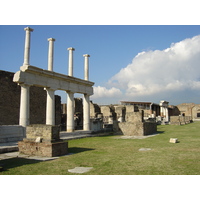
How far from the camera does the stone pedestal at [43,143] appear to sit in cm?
656

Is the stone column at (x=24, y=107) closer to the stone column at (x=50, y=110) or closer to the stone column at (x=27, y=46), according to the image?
the stone column at (x=27, y=46)

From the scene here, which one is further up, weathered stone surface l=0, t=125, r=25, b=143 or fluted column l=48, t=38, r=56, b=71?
fluted column l=48, t=38, r=56, b=71

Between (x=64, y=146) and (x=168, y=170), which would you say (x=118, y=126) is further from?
(x=168, y=170)

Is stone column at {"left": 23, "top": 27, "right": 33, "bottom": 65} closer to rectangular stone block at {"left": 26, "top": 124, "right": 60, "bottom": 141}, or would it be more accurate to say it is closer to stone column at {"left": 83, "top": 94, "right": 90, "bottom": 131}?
rectangular stone block at {"left": 26, "top": 124, "right": 60, "bottom": 141}

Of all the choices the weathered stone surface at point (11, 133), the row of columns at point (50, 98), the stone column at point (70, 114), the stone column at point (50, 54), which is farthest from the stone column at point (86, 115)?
the weathered stone surface at point (11, 133)

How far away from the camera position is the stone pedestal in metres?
6.56

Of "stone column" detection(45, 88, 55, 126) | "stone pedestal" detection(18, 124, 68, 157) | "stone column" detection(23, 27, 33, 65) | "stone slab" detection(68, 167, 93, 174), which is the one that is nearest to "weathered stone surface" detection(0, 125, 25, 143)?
"stone column" detection(45, 88, 55, 126)

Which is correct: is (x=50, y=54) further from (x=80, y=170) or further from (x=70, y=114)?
(x=80, y=170)

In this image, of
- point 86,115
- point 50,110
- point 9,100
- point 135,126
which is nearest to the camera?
point 50,110

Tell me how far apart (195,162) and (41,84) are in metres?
9.02

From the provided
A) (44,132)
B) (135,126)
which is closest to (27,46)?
(44,132)

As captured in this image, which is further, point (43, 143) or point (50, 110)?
point (50, 110)

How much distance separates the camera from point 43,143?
6660 millimetres

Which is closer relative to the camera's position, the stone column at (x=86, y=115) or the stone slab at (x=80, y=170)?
the stone slab at (x=80, y=170)
